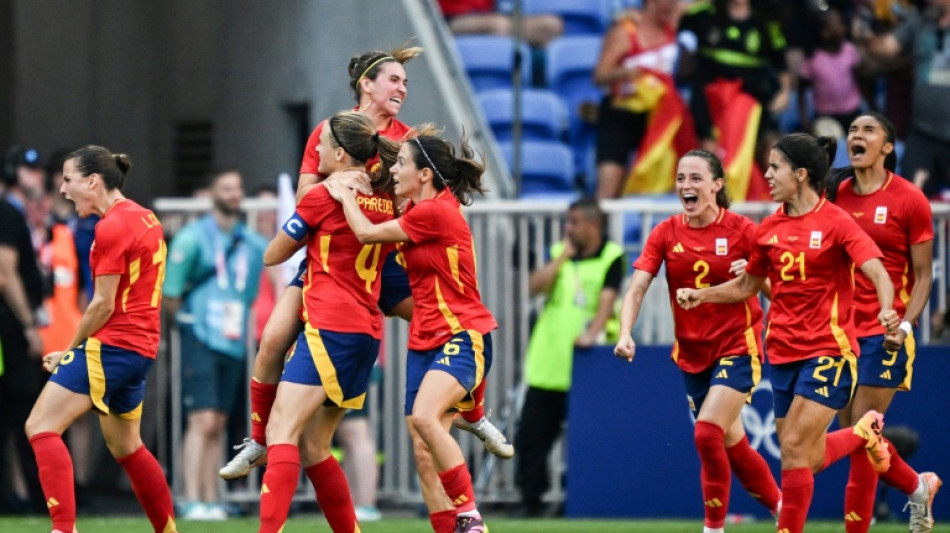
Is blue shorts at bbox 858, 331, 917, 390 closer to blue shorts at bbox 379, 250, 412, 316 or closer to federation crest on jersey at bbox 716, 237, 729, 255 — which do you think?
federation crest on jersey at bbox 716, 237, 729, 255

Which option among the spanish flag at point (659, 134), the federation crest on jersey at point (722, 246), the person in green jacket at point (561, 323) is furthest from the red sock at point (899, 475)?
the spanish flag at point (659, 134)

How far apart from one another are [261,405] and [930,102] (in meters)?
7.48

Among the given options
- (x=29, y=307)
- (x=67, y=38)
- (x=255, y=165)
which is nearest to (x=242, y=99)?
(x=255, y=165)

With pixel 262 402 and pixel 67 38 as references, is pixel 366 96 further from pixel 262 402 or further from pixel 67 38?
pixel 67 38

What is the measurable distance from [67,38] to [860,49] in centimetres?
722

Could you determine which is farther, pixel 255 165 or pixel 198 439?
pixel 255 165

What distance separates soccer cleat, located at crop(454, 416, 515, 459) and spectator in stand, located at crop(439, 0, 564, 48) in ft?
25.0

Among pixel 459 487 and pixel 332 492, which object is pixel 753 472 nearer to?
pixel 459 487

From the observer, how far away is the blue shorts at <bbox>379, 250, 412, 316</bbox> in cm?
977

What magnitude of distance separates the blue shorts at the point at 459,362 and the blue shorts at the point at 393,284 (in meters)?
0.52

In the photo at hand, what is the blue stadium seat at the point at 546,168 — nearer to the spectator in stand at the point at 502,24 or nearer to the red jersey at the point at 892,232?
the spectator in stand at the point at 502,24

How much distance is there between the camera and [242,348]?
44.8 feet

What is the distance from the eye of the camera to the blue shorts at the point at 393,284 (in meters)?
9.77

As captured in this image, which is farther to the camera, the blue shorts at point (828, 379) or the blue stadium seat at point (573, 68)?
the blue stadium seat at point (573, 68)
